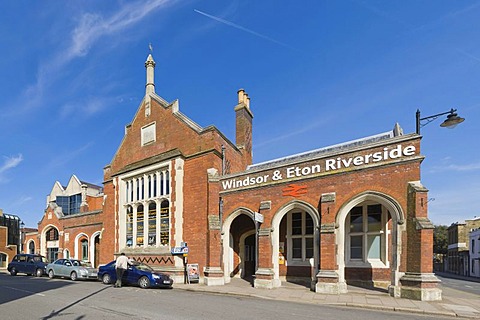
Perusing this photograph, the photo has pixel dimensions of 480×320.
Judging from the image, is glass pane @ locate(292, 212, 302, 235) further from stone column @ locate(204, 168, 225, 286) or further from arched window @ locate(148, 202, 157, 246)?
arched window @ locate(148, 202, 157, 246)

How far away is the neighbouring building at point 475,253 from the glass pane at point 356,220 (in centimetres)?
3808

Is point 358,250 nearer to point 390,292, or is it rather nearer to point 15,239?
point 390,292

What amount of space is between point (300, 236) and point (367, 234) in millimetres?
3484

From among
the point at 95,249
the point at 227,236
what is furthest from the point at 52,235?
the point at 227,236

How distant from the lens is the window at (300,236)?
689 inches

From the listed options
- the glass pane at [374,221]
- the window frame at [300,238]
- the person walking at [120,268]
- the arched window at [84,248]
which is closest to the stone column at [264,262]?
the window frame at [300,238]

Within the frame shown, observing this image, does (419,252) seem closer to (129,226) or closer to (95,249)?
(129,226)

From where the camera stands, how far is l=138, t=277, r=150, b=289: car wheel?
48.9 feet

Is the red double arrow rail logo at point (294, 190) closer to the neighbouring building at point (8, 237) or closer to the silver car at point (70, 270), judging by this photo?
the silver car at point (70, 270)

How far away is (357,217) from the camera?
1622 cm

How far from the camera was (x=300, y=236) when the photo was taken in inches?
698

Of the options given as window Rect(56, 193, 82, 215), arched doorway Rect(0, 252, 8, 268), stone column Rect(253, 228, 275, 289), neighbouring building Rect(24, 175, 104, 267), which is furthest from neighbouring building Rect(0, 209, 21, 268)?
stone column Rect(253, 228, 275, 289)

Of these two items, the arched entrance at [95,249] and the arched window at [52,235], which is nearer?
the arched entrance at [95,249]

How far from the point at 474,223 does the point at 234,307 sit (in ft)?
187
